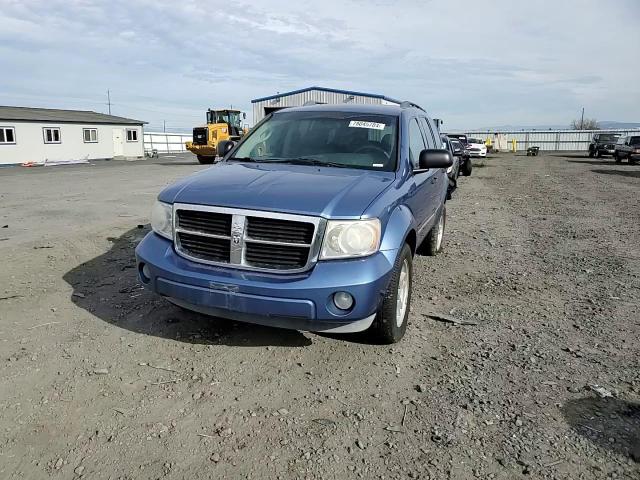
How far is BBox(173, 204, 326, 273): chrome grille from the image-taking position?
324 cm

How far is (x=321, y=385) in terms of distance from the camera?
328 centimetres

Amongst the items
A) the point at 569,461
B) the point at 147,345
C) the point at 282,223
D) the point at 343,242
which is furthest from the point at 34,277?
the point at 569,461

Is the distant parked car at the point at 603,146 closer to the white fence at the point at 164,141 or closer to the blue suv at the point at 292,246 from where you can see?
the white fence at the point at 164,141

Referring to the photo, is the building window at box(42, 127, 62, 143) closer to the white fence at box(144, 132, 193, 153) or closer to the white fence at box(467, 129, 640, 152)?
the white fence at box(144, 132, 193, 153)

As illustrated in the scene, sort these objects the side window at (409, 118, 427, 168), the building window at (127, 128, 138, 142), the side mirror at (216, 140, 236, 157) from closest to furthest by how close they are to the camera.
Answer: the side window at (409, 118, 427, 168) < the side mirror at (216, 140, 236, 157) < the building window at (127, 128, 138, 142)

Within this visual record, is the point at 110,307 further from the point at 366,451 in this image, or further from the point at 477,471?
the point at 477,471

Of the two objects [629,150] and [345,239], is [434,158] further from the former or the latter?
[629,150]

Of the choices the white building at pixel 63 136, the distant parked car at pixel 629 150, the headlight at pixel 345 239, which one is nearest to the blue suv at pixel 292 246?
the headlight at pixel 345 239

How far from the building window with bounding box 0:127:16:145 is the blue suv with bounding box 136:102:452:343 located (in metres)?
33.7

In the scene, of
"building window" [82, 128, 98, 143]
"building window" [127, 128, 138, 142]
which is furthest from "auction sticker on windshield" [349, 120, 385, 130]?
"building window" [127, 128, 138, 142]

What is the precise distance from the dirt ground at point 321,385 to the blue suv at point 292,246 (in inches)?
17.0

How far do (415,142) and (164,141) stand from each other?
53.4 metres

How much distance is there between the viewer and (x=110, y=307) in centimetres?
452

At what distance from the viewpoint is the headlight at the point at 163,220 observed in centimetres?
367
